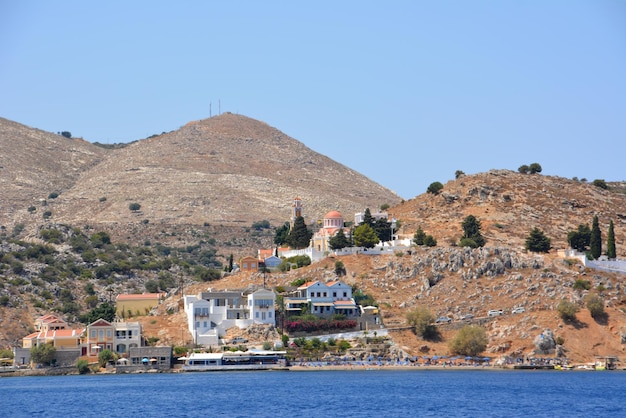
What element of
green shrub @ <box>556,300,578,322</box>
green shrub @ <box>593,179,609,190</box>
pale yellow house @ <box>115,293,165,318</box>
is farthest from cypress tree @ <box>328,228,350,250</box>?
green shrub @ <box>593,179,609,190</box>

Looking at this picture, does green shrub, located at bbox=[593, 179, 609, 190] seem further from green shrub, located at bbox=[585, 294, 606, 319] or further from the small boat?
the small boat

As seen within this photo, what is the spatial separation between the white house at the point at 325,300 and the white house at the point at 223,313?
3.11m

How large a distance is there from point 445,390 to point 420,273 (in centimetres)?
3296

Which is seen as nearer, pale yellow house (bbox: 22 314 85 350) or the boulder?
the boulder

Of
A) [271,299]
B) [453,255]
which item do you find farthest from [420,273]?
[271,299]

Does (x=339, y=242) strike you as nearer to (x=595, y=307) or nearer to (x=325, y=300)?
(x=325, y=300)

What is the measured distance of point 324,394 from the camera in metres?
102

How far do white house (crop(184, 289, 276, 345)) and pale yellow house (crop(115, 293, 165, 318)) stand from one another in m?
11.2

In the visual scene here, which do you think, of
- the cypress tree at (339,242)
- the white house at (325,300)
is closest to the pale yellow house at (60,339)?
the white house at (325,300)

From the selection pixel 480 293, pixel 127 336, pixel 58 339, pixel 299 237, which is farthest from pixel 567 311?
pixel 58 339

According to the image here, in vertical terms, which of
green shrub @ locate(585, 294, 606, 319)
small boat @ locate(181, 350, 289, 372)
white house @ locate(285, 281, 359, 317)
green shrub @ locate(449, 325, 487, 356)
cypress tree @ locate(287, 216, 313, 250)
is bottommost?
small boat @ locate(181, 350, 289, 372)

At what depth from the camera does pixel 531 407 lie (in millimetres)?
93312

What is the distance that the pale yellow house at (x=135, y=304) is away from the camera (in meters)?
143

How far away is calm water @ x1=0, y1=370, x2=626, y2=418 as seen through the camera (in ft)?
302
